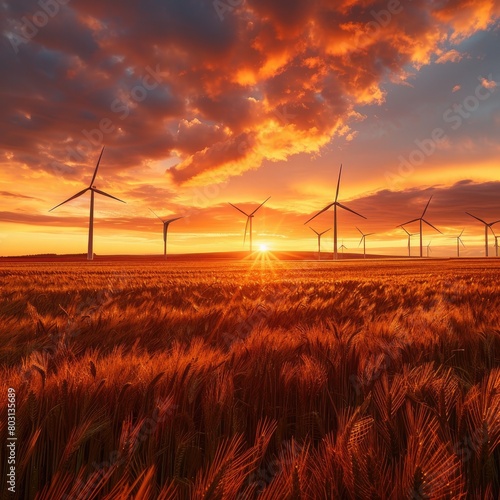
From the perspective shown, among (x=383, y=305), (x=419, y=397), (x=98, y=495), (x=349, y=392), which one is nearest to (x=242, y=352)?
(x=349, y=392)

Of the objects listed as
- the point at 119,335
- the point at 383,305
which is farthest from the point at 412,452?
the point at 383,305

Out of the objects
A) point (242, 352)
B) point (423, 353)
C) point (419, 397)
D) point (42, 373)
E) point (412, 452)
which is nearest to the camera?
point (412, 452)

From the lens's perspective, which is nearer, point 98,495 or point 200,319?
point 98,495

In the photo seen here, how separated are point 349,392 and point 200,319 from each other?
9.00 ft

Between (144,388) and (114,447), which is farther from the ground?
(144,388)

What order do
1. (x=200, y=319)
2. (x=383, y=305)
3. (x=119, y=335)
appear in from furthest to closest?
(x=383, y=305) → (x=200, y=319) → (x=119, y=335)

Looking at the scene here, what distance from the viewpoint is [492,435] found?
1.35 metres

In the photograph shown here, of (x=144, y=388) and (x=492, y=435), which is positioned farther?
(x=144, y=388)

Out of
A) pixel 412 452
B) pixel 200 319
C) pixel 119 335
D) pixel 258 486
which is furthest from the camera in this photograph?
pixel 200 319

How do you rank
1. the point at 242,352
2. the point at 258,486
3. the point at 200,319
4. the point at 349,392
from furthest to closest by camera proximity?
the point at 200,319 → the point at 242,352 → the point at 349,392 → the point at 258,486

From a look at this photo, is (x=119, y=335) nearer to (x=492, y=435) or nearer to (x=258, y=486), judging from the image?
(x=258, y=486)

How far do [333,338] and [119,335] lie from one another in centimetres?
210

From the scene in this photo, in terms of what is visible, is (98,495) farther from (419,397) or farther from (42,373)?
(419,397)

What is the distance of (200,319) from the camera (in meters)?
4.52
